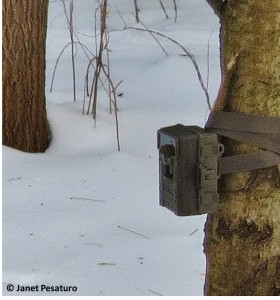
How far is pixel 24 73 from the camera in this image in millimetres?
3600

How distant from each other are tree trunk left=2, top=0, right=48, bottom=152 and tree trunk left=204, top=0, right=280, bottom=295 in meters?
2.09

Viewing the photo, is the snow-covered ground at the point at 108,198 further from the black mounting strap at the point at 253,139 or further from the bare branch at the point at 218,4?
the bare branch at the point at 218,4

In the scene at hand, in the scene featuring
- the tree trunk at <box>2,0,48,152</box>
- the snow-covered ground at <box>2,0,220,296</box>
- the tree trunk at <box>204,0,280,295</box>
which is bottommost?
the snow-covered ground at <box>2,0,220,296</box>

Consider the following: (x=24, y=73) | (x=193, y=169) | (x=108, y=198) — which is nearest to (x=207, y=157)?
(x=193, y=169)

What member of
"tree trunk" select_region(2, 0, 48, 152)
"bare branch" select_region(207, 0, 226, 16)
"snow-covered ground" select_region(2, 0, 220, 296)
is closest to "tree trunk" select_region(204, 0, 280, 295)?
"bare branch" select_region(207, 0, 226, 16)

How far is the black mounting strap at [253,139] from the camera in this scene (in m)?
1.49

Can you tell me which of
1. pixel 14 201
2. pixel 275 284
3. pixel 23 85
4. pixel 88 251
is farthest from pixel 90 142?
pixel 275 284

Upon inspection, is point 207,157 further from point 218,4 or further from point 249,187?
point 218,4

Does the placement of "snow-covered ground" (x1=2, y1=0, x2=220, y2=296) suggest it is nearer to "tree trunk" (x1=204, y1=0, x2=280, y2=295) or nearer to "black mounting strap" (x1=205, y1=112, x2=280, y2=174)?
"tree trunk" (x1=204, y1=0, x2=280, y2=295)

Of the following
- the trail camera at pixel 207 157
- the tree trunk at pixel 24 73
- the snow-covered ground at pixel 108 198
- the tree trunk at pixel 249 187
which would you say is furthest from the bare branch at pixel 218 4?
the tree trunk at pixel 24 73

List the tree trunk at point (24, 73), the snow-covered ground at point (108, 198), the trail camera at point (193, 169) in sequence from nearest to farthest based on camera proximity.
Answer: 1. the trail camera at point (193, 169)
2. the snow-covered ground at point (108, 198)
3. the tree trunk at point (24, 73)

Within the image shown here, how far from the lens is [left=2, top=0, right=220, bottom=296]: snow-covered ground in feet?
8.12

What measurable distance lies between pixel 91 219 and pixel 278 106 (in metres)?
1.53

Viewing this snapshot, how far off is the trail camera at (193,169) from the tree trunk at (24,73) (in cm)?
219
